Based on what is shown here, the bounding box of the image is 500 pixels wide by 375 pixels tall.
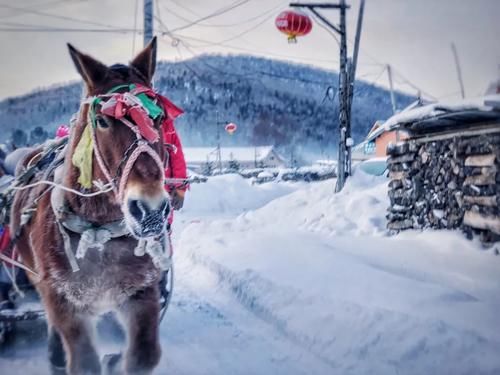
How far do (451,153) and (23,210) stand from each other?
2690 mm

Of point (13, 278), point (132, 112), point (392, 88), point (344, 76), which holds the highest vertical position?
point (344, 76)

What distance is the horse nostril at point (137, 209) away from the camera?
1667mm

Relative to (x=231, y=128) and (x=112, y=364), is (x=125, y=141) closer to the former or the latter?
(x=112, y=364)

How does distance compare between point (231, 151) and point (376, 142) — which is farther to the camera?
point (231, 151)

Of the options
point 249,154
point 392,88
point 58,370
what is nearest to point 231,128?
point 392,88

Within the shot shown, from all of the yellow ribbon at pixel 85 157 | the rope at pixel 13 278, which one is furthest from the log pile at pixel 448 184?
the rope at pixel 13 278

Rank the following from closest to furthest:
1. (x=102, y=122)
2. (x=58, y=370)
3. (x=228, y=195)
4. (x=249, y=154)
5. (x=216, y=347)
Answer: (x=102, y=122) → (x=58, y=370) → (x=216, y=347) → (x=249, y=154) → (x=228, y=195)

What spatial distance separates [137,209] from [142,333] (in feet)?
2.71

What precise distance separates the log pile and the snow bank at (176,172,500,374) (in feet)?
0.50

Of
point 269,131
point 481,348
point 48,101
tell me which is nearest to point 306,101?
point 269,131

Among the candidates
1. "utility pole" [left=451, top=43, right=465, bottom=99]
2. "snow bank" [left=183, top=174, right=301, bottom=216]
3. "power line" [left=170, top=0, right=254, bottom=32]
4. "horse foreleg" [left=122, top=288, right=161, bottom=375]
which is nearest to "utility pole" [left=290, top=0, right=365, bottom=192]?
"power line" [left=170, top=0, right=254, bottom=32]

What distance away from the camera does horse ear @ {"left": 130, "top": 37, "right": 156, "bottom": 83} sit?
219cm

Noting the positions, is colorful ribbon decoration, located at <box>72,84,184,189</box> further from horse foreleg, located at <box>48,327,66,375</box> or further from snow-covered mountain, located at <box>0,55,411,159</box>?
horse foreleg, located at <box>48,327,66,375</box>

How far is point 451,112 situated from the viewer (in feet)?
7.18
